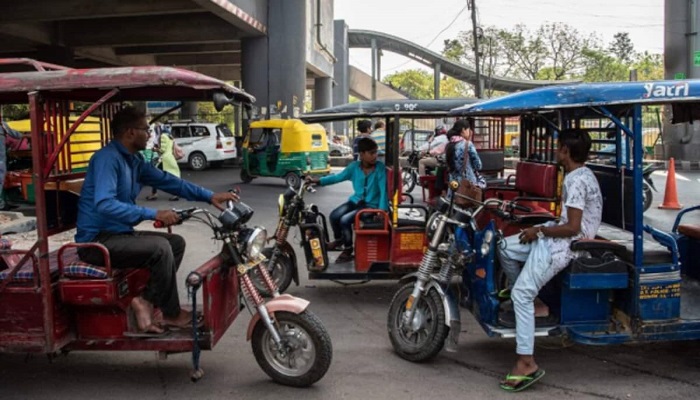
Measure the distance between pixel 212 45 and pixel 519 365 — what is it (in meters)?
27.2

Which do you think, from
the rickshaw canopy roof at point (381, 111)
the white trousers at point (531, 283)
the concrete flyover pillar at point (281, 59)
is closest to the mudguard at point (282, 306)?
the white trousers at point (531, 283)

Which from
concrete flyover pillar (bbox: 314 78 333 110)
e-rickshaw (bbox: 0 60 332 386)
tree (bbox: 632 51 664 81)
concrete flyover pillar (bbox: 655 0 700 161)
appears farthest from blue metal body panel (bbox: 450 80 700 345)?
tree (bbox: 632 51 664 81)

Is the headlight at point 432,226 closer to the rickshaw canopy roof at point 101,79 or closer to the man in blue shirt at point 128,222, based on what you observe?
the man in blue shirt at point 128,222

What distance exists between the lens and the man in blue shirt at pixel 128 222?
13.4ft

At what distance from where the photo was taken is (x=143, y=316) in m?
4.34

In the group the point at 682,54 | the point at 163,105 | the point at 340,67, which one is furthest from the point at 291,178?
the point at 340,67

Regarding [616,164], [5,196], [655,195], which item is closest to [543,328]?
[616,164]

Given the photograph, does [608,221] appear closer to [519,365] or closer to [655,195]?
[519,365]

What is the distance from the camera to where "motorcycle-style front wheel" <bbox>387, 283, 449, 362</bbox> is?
180 inches

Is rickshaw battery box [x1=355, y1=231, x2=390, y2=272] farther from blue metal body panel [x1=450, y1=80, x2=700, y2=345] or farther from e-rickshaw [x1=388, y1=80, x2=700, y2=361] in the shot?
blue metal body panel [x1=450, y1=80, x2=700, y2=345]

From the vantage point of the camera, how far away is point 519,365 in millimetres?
4273

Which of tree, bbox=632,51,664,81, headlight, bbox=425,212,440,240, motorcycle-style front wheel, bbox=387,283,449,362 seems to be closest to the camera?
motorcycle-style front wheel, bbox=387,283,449,362

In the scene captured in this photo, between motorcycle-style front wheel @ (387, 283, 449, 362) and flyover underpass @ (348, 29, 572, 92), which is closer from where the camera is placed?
motorcycle-style front wheel @ (387, 283, 449, 362)

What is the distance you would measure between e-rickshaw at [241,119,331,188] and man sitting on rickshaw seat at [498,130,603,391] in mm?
13195
